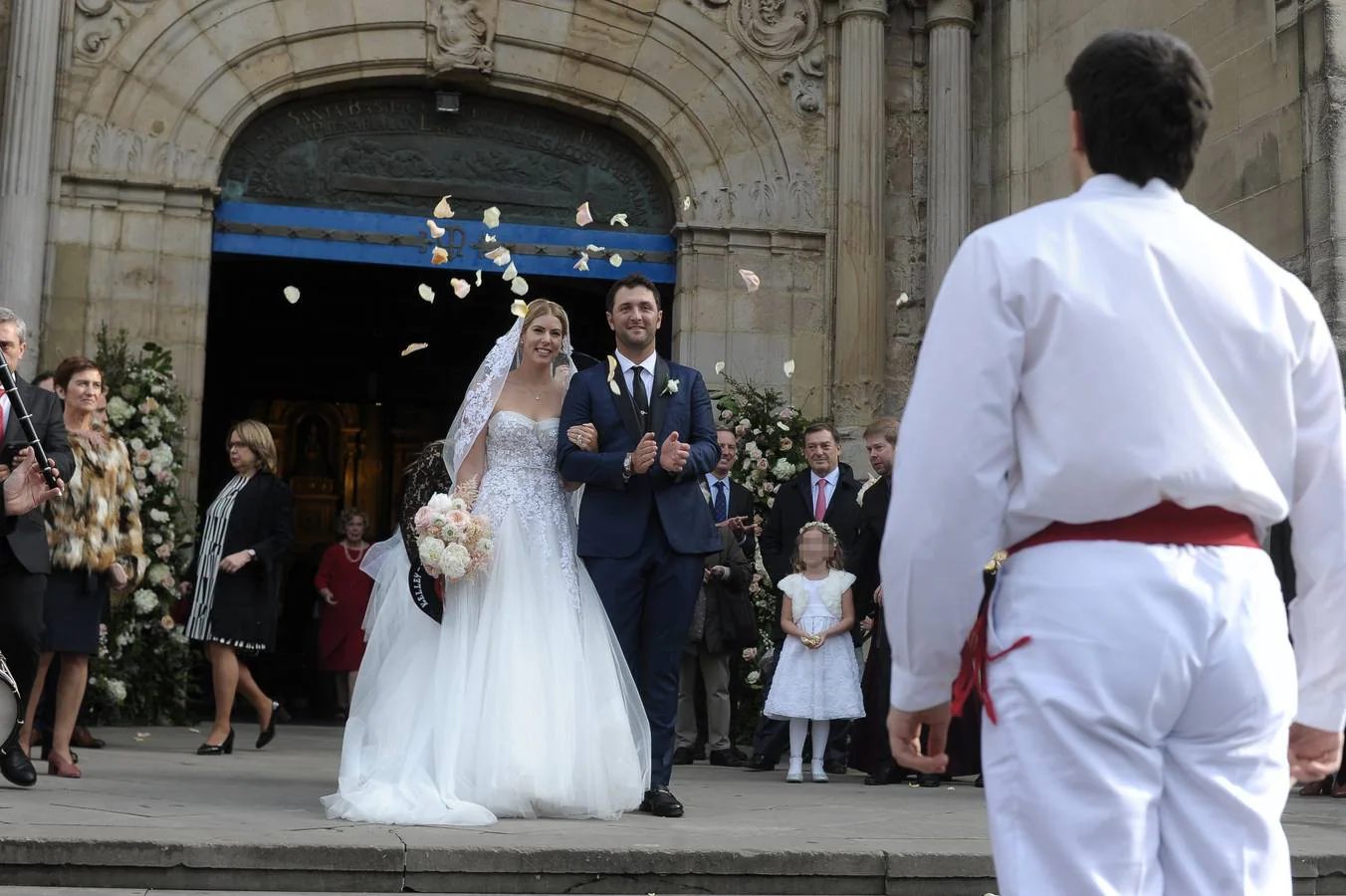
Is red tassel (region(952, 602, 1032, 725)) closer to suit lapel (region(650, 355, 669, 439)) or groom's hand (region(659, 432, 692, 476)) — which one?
groom's hand (region(659, 432, 692, 476))

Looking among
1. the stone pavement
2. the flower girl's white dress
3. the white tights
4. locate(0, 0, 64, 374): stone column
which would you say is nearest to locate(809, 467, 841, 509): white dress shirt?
the flower girl's white dress

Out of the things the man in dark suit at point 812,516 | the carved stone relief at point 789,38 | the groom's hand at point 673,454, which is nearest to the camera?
the groom's hand at point 673,454

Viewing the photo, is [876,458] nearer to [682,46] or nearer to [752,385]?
[752,385]

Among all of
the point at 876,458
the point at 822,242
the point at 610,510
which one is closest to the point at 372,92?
the point at 822,242

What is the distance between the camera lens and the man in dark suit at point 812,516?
966 cm

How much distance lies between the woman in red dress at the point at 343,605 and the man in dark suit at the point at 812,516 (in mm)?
4776

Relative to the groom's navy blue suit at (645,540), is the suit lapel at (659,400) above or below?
above

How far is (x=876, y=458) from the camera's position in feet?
29.2

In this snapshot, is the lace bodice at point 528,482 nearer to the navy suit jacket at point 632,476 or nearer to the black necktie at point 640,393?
the navy suit jacket at point 632,476

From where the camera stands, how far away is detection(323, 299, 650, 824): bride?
252 inches

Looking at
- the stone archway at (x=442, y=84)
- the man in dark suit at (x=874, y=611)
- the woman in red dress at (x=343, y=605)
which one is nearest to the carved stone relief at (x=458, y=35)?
the stone archway at (x=442, y=84)

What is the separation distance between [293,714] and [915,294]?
6684 millimetres

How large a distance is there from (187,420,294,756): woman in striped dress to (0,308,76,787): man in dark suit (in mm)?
1902

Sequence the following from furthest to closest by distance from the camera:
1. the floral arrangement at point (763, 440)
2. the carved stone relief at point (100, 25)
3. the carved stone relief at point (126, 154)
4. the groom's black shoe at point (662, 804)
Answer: the carved stone relief at point (100, 25)
the carved stone relief at point (126, 154)
the floral arrangement at point (763, 440)
the groom's black shoe at point (662, 804)
